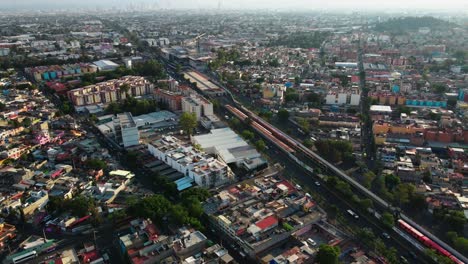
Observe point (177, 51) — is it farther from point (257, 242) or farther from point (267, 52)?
point (257, 242)

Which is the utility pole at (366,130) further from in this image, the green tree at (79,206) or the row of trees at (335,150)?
the green tree at (79,206)

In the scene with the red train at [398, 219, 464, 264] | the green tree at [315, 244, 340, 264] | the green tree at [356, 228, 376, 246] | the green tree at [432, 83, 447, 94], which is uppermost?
the green tree at [432, 83, 447, 94]

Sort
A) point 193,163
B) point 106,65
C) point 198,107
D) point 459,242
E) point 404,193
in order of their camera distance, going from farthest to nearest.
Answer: point 106,65 → point 198,107 → point 193,163 → point 404,193 → point 459,242

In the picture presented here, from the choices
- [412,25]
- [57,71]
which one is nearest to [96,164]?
[57,71]

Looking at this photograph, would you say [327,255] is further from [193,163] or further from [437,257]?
[193,163]

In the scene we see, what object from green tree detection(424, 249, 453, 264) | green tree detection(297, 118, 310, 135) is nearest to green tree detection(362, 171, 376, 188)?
green tree detection(424, 249, 453, 264)

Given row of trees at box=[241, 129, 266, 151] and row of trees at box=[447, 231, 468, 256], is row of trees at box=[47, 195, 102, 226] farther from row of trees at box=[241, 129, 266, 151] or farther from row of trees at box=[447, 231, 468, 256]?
row of trees at box=[447, 231, 468, 256]

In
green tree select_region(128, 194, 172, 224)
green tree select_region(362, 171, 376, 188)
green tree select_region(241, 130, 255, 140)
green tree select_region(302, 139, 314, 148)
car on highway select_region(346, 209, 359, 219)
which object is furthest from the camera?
green tree select_region(241, 130, 255, 140)
